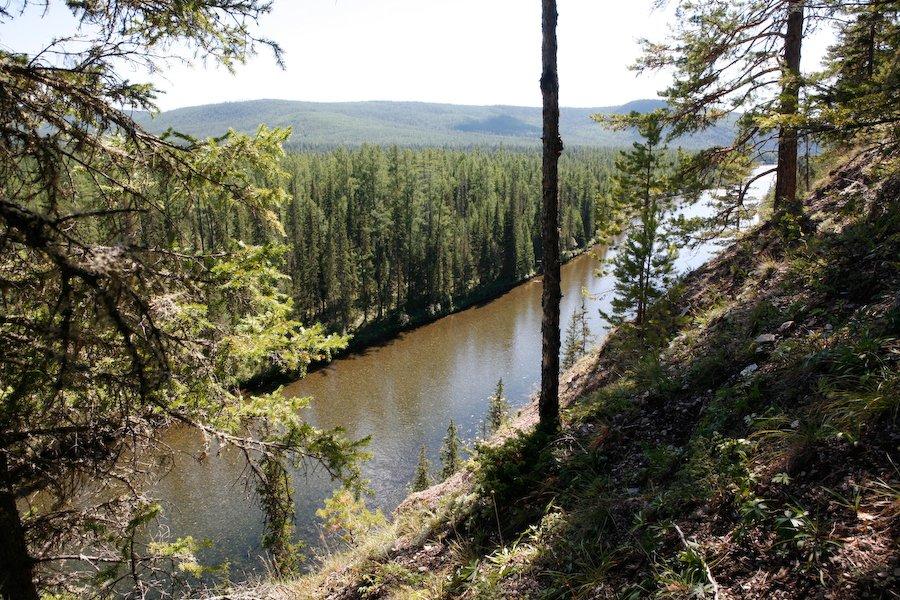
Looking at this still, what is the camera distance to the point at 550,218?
6.76 m

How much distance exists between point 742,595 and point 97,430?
4.70 m

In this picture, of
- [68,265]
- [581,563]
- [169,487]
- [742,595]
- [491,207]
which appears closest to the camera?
[68,265]

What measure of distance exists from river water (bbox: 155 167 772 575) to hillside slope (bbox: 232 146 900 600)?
601 cm

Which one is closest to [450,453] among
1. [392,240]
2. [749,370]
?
[749,370]

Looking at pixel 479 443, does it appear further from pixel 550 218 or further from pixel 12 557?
pixel 12 557

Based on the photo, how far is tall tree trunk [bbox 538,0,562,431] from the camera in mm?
6312

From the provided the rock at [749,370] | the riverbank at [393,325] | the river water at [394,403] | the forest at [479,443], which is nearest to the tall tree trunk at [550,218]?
the forest at [479,443]

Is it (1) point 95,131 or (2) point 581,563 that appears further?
(1) point 95,131

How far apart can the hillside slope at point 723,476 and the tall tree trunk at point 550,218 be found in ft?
1.91

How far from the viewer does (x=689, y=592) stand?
312 cm

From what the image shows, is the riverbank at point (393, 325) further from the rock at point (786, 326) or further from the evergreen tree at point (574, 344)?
the rock at point (786, 326)

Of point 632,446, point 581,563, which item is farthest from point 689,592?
point 632,446

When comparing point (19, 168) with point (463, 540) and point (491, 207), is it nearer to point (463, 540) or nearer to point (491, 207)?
point (463, 540)

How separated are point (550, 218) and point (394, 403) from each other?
2642 cm
